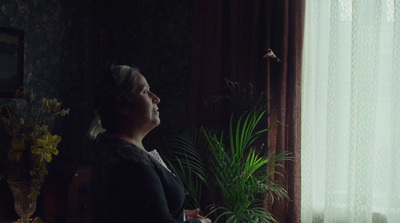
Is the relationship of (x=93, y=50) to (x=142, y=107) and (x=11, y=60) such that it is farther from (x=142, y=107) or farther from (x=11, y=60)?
(x=142, y=107)

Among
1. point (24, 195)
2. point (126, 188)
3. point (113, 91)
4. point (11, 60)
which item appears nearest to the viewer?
point (126, 188)

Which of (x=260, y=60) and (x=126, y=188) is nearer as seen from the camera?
(x=126, y=188)

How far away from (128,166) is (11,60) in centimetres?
208

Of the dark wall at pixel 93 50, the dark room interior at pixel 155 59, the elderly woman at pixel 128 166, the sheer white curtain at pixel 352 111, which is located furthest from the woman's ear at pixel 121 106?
the dark wall at pixel 93 50

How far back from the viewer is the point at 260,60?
2895 millimetres

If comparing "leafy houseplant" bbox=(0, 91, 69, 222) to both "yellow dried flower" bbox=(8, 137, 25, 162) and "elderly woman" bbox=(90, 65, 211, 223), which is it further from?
"elderly woman" bbox=(90, 65, 211, 223)

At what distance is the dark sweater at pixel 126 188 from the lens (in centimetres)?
117

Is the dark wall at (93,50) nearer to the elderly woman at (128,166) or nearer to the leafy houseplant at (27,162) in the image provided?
the leafy houseplant at (27,162)

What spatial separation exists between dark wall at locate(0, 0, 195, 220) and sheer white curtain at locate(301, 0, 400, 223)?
3.49 ft

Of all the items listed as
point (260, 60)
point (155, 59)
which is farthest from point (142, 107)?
point (155, 59)

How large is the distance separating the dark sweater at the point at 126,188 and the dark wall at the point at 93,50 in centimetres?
197

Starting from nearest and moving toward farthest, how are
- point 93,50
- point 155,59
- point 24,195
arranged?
point 24,195 < point 155,59 < point 93,50

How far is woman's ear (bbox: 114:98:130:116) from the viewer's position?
4.44 ft

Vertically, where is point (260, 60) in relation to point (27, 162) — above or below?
above
